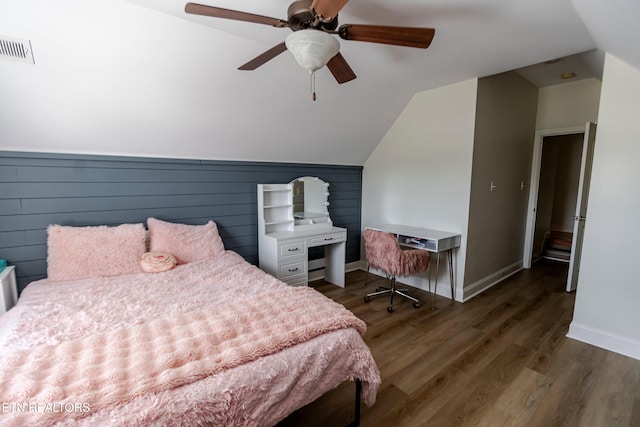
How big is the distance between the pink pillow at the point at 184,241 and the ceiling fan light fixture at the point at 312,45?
198cm

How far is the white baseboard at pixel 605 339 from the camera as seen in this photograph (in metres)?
2.24

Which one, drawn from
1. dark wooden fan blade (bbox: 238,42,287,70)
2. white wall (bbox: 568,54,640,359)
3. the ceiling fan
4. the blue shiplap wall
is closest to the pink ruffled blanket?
the ceiling fan

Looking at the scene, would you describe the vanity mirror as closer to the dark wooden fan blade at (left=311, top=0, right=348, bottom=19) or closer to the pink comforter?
the pink comforter

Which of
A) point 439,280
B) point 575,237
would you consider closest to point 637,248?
point 575,237

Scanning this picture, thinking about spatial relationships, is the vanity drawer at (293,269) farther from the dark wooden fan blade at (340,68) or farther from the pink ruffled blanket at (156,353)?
the dark wooden fan blade at (340,68)

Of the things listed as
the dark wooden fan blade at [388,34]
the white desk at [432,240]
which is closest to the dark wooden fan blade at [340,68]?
the dark wooden fan blade at [388,34]

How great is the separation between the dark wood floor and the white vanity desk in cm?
68

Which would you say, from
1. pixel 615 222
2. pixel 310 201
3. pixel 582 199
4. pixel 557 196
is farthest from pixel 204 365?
pixel 557 196

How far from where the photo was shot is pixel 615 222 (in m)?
2.25

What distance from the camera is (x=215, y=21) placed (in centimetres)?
192

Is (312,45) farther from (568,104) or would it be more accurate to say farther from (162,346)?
(568,104)

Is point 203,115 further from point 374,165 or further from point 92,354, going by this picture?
point 374,165

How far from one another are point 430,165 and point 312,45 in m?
2.53

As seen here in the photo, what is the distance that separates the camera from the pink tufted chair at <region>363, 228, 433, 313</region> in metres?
2.91
